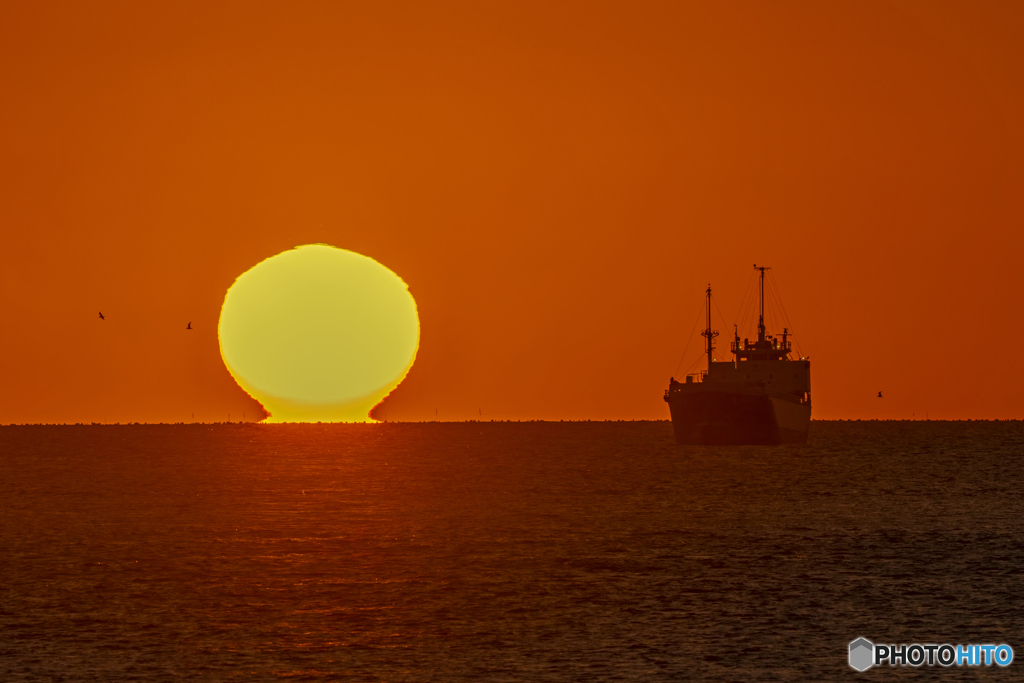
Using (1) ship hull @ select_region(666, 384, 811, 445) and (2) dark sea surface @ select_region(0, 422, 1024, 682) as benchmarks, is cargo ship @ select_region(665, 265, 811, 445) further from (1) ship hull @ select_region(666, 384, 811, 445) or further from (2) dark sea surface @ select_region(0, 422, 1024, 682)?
(2) dark sea surface @ select_region(0, 422, 1024, 682)

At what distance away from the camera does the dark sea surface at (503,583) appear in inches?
1253

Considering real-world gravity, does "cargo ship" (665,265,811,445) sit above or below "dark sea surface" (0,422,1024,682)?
above

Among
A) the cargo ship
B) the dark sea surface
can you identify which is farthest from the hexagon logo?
the cargo ship

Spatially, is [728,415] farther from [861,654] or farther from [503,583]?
[861,654]

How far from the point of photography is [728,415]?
154 meters

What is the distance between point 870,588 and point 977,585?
137 inches

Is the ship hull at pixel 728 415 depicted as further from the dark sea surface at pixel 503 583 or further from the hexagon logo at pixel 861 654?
the hexagon logo at pixel 861 654

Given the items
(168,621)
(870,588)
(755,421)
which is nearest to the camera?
(168,621)

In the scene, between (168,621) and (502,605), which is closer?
(168,621)

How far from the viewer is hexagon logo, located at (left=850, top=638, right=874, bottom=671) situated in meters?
30.8

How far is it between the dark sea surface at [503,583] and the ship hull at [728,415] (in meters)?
58.7

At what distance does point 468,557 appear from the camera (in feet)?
171

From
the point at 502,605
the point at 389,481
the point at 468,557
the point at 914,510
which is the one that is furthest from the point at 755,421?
the point at 502,605

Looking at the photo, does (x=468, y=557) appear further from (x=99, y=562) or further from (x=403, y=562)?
(x=99, y=562)
